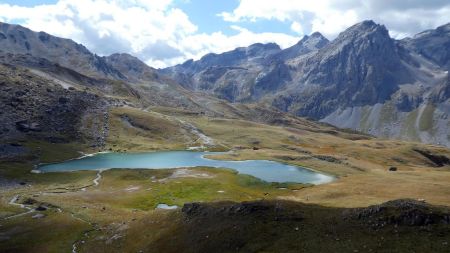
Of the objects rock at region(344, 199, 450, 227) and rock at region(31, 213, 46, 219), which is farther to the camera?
rock at region(31, 213, 46, 219)

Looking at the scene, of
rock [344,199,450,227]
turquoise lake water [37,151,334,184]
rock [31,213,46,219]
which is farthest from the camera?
turquoise lake water [37,151,334,184]

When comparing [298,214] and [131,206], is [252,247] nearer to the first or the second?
[298,214]

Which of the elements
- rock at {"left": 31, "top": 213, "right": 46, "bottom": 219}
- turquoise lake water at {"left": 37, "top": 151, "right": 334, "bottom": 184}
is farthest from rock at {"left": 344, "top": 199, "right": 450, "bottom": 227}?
turquoise lake water at {"left": 37, "top": 151, "right": 334, "bottom": 184}

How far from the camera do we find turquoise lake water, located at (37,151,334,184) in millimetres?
152375

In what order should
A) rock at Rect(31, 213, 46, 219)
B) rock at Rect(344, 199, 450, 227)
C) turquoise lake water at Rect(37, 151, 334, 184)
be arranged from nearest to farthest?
rock at Rect(344, 199, 450, 227) → rock at Rect(31, 213, 46, 219) → turquoise lake water at Rect(37, 151, 334, 184)

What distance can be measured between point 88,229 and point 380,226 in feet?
164

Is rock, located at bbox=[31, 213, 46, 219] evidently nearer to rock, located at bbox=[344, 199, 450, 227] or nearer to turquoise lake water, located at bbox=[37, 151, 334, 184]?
rock, located at bbox=[344, 199, 450, 227]

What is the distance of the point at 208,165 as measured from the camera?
17962 cm

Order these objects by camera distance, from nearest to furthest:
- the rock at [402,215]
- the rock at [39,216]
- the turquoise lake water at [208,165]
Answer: the rock at [402,215] → the rock at [39,216] → the turquoise lake water at [208,165]

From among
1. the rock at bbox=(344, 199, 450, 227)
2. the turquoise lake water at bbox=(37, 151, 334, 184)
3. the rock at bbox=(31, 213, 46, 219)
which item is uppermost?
the rock at bbox=(344, 199, 450, 227)

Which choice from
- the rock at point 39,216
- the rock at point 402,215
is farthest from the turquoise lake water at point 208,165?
the rock at point 402,215

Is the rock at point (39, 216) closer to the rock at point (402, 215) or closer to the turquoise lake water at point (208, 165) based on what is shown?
the rock at point (402, 215)

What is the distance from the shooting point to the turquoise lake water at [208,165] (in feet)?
500

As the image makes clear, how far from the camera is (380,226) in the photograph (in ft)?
180
